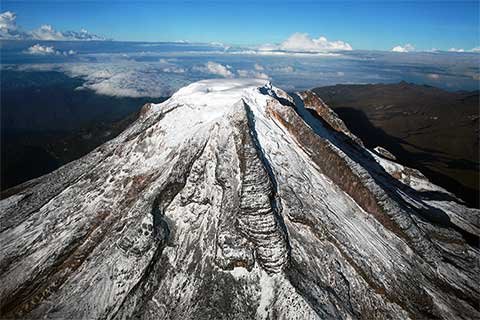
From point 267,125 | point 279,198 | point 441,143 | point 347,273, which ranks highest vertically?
point 267,125

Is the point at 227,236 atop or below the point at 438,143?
atop

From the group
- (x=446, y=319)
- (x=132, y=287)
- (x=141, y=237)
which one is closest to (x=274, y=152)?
(x=141, y=237)

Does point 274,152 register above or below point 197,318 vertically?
above

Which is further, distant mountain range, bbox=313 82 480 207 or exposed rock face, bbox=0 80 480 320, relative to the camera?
distant mountain range, bbox=313 82 480 207

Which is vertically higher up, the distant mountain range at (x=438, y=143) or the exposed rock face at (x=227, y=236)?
the exposed rock face at (x=227, y=236)

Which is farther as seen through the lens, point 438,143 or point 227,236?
point 438,143

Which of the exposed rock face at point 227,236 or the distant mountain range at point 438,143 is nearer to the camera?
the exposed rock face at point 227,236

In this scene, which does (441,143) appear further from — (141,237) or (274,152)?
(141,237)

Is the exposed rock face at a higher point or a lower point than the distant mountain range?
higher
